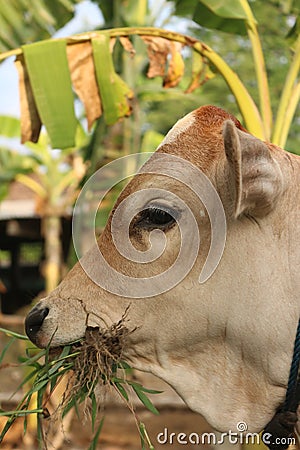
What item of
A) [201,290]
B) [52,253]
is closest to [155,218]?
[201,290]

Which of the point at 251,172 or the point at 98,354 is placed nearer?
the point at 251,172

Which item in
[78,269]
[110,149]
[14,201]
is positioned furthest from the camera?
[14,201]

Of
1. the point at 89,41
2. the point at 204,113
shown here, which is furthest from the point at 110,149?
the point at 204,113

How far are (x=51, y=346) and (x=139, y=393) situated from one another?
0.29m

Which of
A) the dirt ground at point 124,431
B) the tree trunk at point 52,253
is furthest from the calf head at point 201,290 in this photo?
the tree trunk at point 52,253

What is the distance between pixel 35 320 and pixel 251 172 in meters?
0.74

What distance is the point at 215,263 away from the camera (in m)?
1.91

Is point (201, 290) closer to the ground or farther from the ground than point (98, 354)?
farther from the ground

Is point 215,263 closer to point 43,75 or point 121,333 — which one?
point 121,333

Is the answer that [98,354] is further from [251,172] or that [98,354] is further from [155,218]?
[251,172]

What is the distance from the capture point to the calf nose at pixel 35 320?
1988mm

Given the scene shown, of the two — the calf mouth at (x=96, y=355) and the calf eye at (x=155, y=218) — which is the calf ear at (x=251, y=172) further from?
the calf mouth at (x=96, y=355)

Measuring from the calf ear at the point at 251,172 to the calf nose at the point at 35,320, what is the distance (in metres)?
0.62

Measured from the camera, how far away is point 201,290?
1.93 meters
